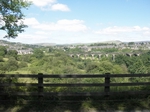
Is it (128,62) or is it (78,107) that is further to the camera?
(128,62)

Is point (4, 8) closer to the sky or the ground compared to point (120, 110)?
closer to the sky

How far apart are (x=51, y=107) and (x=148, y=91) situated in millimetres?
4335

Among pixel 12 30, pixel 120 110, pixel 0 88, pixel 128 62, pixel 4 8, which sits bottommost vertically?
pixel 128 62

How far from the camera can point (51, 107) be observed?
770cm

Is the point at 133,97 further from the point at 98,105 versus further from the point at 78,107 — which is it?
the point at 78,107

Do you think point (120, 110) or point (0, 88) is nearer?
A: point (120, 110)

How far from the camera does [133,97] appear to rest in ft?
28.7

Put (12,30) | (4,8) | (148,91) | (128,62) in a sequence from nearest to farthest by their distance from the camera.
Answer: (148,91), (4,8), (12,30), (128,62)

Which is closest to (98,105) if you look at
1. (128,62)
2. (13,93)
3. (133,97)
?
(133,97)

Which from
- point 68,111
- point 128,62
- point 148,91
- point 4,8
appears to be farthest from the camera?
point 128,62

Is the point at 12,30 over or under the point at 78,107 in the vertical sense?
over

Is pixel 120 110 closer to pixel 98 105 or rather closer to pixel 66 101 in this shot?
pixel 98 105

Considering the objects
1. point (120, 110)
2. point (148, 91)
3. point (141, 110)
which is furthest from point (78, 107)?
point (148, 91)

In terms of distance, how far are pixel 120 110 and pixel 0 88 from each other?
5.09 meters
